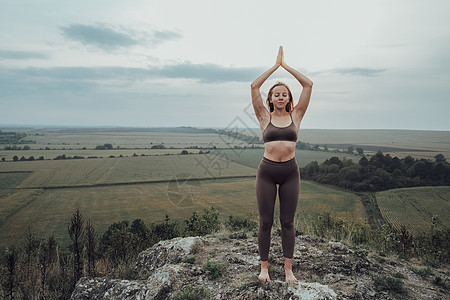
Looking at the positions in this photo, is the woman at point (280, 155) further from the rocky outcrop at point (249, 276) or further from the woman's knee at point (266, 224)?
the rocky outcrop at point (249, 276)

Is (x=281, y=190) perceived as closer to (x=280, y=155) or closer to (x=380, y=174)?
(x=280, y=155)

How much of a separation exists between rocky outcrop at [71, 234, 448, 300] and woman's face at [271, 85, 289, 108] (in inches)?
125

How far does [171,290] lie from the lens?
16.4 ft

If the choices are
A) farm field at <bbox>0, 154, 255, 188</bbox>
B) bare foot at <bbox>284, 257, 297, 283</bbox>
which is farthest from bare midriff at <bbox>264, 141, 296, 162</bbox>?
farm field at <bbox>0, 154, 255, 188</bbox>

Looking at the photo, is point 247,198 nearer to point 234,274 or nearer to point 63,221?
point 63,221

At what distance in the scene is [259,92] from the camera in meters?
5.23

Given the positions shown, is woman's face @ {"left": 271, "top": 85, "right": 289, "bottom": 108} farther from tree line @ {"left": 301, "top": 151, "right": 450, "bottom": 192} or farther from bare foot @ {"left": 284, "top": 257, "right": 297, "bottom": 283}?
tree line @ {"left": 301, "top": 151, "right": 450, "bottom": 192}

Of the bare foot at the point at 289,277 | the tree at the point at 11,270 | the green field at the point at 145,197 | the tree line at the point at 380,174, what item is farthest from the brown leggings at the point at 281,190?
the tree line at the point at 380,174

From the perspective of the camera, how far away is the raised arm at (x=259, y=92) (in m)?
5.15

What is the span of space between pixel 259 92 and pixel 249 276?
11.6 feet

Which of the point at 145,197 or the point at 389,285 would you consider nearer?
the point at 389,285

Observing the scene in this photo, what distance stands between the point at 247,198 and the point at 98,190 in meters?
22.9

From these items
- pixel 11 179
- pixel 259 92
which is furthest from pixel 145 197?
pixel 259 92

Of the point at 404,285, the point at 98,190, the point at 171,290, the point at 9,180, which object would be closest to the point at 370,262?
the point at 404,285
